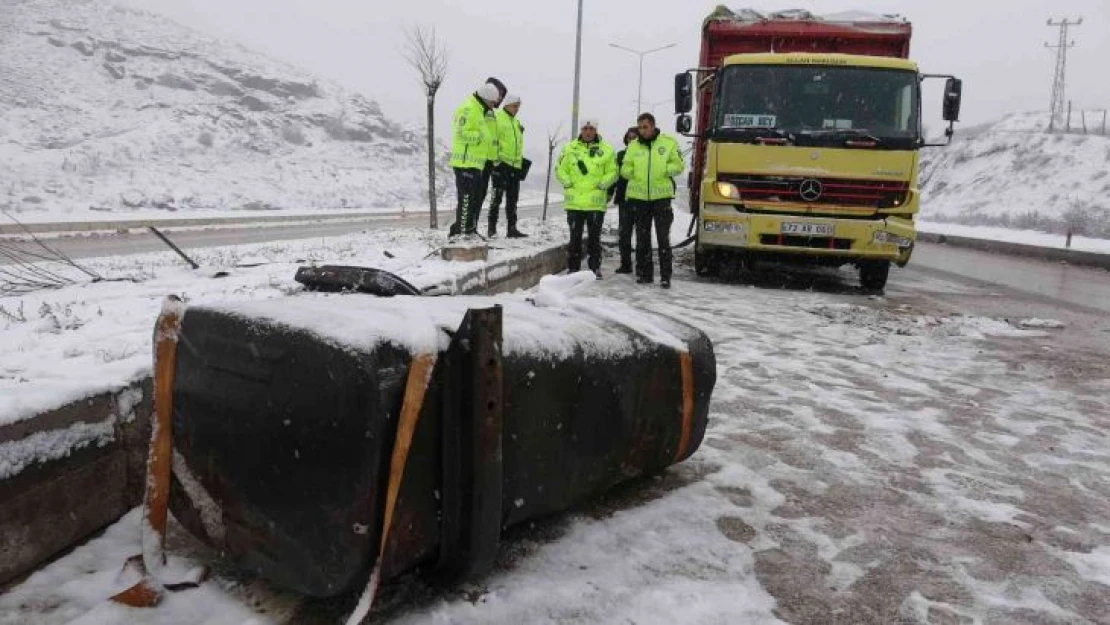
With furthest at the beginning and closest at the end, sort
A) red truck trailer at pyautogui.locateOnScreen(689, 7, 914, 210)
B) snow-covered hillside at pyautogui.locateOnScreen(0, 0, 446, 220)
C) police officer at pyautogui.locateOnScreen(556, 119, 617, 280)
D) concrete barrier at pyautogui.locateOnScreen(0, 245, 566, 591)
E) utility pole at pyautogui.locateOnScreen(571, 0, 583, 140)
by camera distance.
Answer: snow-covered hillside at pyautogui.locateOnScreen(0, 0, 446, 220)
utility pole at pyautogui.locateOnScreen(571, 0, 583, 140)
red truck trailer at pyautogui.locateOnScreen(689, 7, 914, 210)
police officer at pyautogui.locateOnScreen(556, 119, 617, 280)
concrete barrier at pyautogui.locateOnScreen(0, 245, 566, 591)

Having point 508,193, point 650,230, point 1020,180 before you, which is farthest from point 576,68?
point 1020,180

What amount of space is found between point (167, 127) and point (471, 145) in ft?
98.1

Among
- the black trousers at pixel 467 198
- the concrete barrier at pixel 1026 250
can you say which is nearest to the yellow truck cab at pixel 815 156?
the black trousers at pixel 467 198

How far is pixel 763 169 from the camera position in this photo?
24.9 ft

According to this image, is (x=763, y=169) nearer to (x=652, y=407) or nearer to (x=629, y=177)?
(x=629, y=177)

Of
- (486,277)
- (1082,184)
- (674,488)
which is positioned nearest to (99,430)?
(674,488)

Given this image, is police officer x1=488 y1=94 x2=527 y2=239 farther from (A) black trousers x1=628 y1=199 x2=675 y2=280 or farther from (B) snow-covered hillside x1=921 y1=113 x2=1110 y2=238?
(B) snow-covered hillside x1=921 y1=113 x2=1110 y2=238

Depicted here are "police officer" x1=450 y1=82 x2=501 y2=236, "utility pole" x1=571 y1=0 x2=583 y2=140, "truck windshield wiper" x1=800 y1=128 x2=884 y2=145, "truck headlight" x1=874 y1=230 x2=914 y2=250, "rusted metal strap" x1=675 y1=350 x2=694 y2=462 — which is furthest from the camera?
"utility pole" x1=571 y1=0 x2=583 y2=140

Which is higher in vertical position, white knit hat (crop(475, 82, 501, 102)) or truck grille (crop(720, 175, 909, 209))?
white knit hat (crop(475, 82, 501, 102))

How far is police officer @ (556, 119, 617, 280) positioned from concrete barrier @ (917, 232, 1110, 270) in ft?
34.4

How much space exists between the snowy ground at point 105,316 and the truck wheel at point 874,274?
13.1ft

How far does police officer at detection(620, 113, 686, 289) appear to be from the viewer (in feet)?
Answer: 25.5

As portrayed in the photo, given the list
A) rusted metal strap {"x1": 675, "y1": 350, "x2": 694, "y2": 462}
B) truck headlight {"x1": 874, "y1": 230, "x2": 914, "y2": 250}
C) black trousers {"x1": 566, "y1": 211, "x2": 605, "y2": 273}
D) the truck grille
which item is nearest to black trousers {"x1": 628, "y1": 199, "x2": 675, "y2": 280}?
black trousers {"x1": 566, "y1": 211, "x2": 605, "y2": 273}

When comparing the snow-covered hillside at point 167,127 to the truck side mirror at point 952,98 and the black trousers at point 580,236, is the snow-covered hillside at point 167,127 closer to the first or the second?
the black trousers at point 580,236
